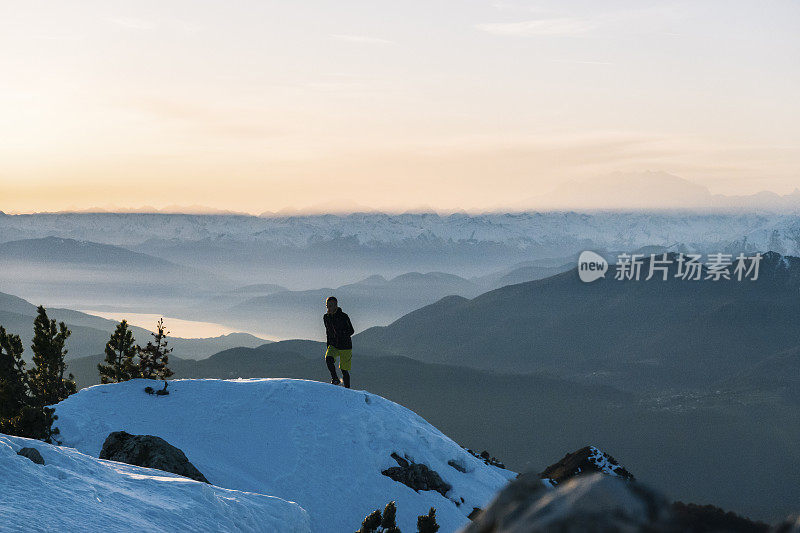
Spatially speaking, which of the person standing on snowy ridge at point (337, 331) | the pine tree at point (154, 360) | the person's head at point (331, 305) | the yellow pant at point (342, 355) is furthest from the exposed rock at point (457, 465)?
the pine tree at point (154, 360)

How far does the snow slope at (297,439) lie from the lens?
2066 cm

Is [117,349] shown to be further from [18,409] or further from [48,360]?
[18,409]

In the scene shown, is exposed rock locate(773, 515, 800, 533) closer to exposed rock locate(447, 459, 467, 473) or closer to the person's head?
the person's head

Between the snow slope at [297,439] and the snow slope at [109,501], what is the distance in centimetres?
503

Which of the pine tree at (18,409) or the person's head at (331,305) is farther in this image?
the person's head at (331,305)

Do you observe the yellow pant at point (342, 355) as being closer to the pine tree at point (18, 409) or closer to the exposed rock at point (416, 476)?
the exposed rock at point (416, 476)

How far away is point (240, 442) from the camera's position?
74.3ft

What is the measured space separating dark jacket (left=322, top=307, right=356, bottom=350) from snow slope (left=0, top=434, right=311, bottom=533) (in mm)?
9530

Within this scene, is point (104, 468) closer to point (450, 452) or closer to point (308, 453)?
point (308, 453)

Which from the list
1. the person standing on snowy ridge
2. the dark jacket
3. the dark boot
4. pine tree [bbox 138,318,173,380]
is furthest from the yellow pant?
pine tree [bbox 138,318,173,380]

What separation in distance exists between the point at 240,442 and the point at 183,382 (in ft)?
19.5

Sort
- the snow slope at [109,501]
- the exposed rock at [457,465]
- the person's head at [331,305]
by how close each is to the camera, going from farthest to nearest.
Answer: the exposed rock at [457,465], the person's head at [331,305], the snow slope at [109,501]

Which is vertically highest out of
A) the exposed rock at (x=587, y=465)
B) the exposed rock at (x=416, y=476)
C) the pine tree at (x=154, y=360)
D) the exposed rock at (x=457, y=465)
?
the pine tree at (x=154, y=360)

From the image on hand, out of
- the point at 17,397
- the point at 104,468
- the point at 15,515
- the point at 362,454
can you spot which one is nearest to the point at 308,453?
the point at 362,454
